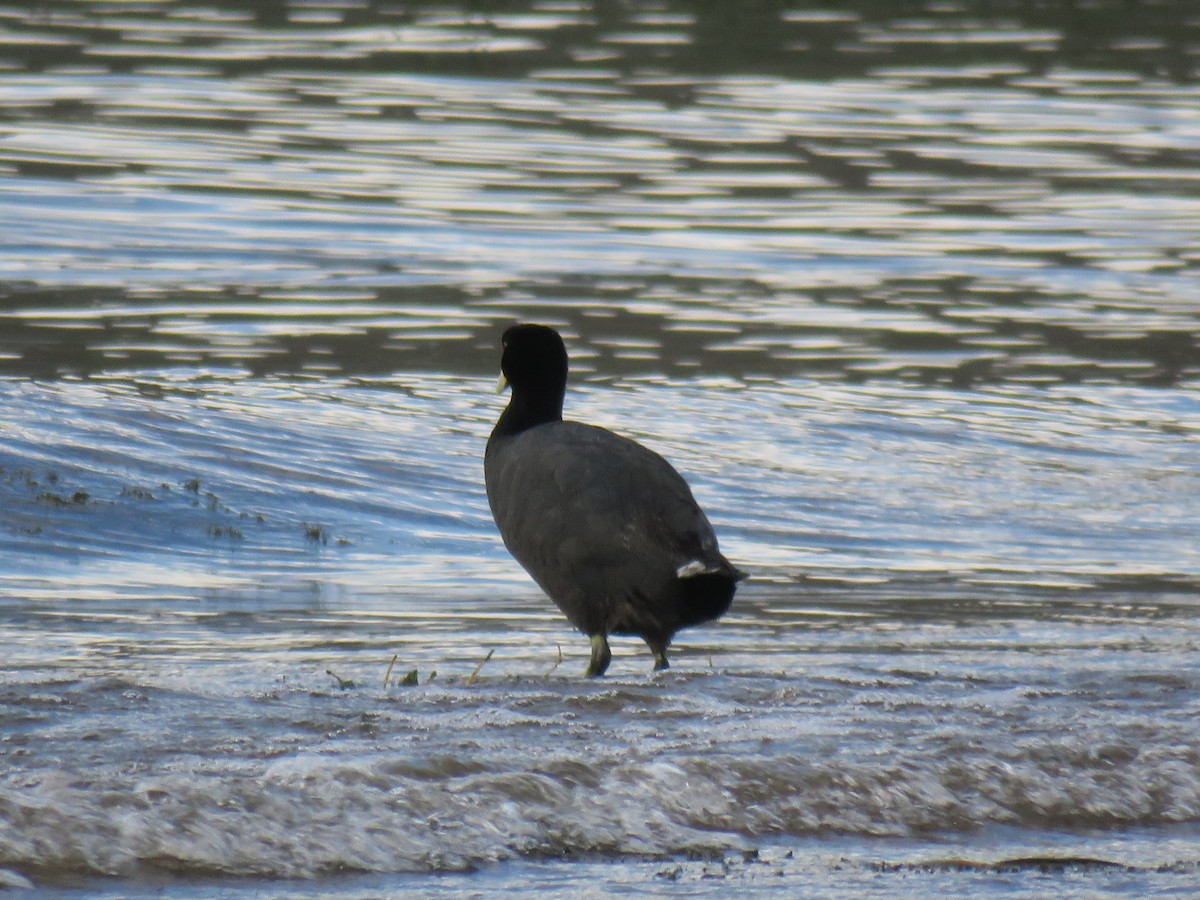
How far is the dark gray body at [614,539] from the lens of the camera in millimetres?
6961

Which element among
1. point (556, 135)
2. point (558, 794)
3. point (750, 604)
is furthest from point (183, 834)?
point (556, 135)

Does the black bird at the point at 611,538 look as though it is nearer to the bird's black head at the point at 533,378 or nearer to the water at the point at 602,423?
the water at the point at 602,423

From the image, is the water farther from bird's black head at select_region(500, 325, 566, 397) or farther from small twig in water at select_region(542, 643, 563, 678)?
bird's black head at select_region(500, 325, 566, 397)

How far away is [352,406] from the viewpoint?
11922 millimetres

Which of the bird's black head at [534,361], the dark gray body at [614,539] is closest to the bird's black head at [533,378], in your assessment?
the bird's black head at [534,361]

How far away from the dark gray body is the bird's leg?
35 millimetres

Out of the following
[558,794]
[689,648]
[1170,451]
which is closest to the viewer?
[558,794]

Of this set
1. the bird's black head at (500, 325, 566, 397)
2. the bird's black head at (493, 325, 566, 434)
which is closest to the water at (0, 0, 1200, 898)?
the bird's black head at (493, 325, 566, 434)

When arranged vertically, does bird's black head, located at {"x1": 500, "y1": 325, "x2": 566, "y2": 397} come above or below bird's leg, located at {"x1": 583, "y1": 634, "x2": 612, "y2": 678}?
above

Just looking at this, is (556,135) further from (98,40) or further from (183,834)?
(183,834)

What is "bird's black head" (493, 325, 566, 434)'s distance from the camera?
8172 mm

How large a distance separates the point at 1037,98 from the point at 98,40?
1095cm

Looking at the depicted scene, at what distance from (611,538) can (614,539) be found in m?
0.01

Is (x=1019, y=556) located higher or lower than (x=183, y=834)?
lower
